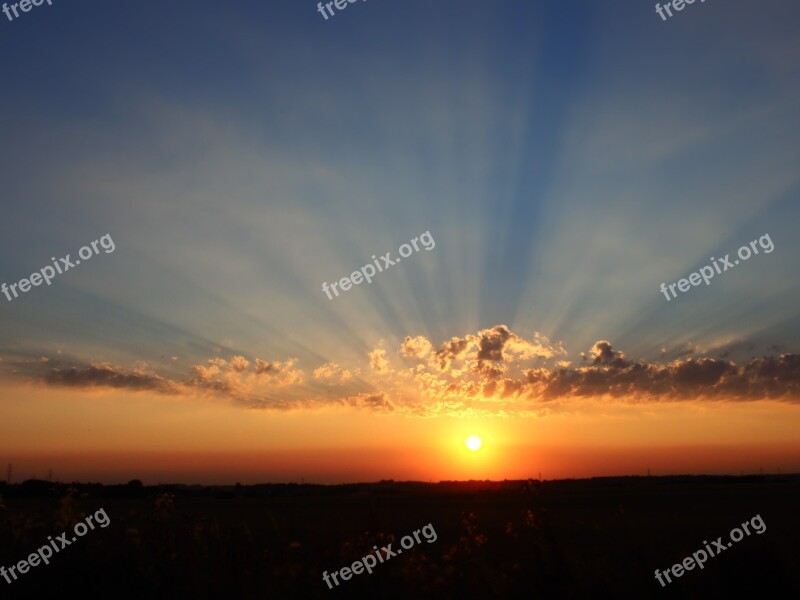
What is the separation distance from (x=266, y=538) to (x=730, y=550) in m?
6.61


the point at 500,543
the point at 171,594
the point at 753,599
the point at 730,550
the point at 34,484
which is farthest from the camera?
the point at 34,484

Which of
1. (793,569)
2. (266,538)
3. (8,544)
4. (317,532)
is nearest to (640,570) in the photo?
(793,569)

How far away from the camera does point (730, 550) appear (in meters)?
10.8

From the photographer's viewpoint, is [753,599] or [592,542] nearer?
[753,599]

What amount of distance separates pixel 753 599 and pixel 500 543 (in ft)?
47.2

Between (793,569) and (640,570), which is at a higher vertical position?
(640,570)

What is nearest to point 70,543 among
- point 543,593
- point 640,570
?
point 543,593

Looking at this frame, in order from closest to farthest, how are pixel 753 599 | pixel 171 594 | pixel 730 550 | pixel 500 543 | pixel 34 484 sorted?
pixel 171 594
pixel 753 599
pixel 730 550
pixel 500 543
pixel 34 484

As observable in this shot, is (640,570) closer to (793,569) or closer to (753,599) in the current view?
(753,599)

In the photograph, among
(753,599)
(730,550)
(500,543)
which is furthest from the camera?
(500,543)

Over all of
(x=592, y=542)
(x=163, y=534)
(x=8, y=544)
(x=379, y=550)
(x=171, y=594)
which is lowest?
(x=592, y=542)

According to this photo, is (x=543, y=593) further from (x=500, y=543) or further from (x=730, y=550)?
(x=500, y=543)

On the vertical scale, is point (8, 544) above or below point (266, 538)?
above

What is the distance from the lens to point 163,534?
10.2m
